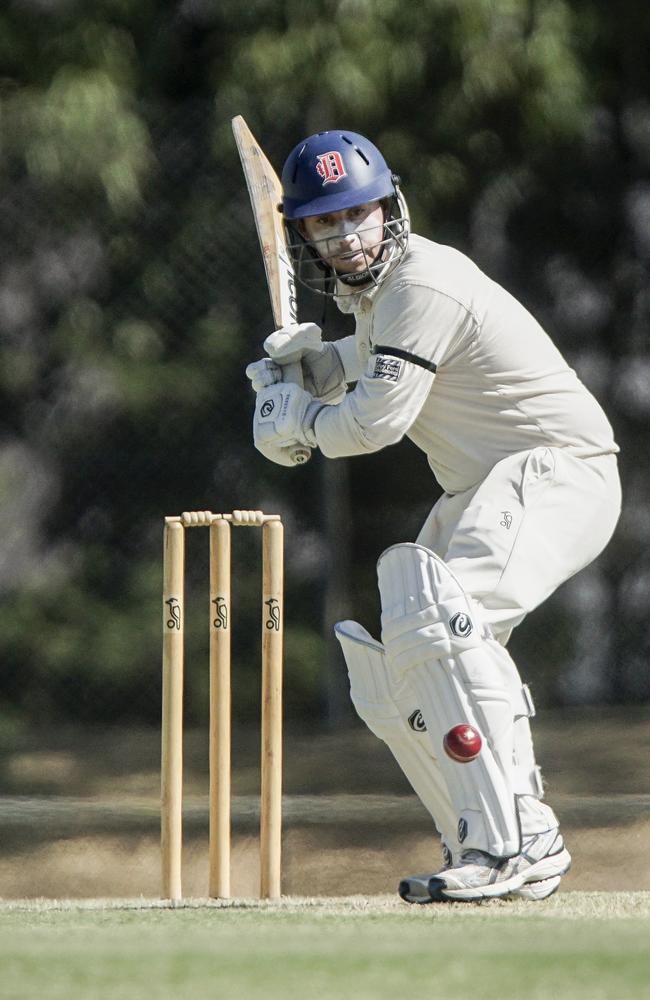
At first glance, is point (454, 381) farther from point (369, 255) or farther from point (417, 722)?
point (417, 722)

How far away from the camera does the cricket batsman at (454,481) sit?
2.60m

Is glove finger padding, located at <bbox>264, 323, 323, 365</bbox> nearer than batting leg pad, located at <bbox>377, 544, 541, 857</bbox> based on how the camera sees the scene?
No

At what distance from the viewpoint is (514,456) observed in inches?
107

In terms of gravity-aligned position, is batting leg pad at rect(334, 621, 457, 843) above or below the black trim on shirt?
below

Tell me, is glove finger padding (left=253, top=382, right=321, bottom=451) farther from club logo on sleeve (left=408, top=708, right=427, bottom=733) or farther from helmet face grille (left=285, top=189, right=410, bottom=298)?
club logo on sleeve (left=408, top=708, right=427, bottom=733)

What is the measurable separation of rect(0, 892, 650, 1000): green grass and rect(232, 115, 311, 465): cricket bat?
85 centimetres

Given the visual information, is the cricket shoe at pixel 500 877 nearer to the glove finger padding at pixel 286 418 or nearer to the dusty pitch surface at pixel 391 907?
the dusty pitch surface at pixel 391 907

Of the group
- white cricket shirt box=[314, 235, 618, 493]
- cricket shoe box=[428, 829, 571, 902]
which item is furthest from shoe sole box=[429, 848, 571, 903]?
white cricket shirt box=[314, 235, 618, 493]

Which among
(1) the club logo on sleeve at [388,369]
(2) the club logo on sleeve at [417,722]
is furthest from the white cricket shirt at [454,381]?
(2) the club logo on sleeve at [417,722]

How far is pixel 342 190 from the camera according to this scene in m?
2.74

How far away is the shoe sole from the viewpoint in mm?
2537

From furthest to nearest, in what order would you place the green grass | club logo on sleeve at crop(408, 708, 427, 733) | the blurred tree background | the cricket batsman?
the blurred tree background, club logo on sleeve at crop(408, 708, 427, 733), the cricket batsman, the green grass

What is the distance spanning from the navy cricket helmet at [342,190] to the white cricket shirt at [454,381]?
3cm

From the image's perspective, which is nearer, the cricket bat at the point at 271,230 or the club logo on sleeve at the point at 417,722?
the club logo on sleeve at the point at 417,722
